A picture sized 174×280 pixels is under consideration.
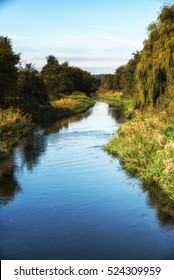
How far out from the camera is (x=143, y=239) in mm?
11023

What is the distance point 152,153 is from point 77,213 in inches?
218

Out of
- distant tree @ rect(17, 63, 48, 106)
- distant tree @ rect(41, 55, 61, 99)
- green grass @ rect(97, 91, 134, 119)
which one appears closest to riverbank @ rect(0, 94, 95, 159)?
distant tree @ rect(17, 63, 48, 106)

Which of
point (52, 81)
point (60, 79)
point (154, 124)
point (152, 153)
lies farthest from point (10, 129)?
point (60, 79)

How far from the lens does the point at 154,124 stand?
2131 cm

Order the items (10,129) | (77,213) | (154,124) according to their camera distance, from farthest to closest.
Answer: (10,129) → (154,124) → (77,213)

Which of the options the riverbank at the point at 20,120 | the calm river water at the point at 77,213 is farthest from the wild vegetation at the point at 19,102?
the calm river water at the point at 77,213

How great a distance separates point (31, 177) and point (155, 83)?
1305 cm

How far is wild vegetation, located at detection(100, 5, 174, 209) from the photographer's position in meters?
15.9

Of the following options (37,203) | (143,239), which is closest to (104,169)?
(37,203)

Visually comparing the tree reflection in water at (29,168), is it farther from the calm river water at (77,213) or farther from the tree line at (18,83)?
the tree line at (18,83)

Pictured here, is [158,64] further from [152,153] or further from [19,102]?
[19,102]

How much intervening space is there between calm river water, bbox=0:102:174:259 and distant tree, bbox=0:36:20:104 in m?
14.0

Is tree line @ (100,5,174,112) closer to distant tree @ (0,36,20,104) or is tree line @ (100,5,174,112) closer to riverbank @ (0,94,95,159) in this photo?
riverbank @ (0,94,95,159)
